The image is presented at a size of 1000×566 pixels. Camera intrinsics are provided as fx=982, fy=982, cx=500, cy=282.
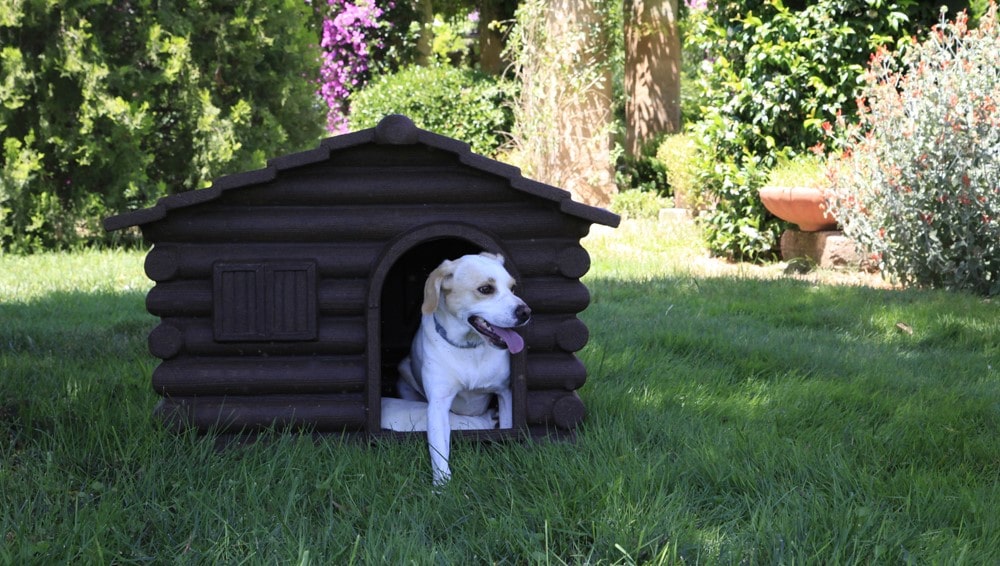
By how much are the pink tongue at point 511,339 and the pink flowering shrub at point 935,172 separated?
468 cm

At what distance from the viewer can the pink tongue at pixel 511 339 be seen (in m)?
3.81

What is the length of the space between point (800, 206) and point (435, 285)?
5.42 metres

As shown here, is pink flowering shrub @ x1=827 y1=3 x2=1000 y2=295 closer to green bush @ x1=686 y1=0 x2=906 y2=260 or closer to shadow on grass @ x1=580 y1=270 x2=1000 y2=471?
shadow on grass @ x1=580 y1=270 x2=1000 y2=471

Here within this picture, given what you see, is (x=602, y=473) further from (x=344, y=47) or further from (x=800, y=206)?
(x=344, y=47)

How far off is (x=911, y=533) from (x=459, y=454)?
1629 millimetres

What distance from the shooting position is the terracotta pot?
8.34m

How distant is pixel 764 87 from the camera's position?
918cm

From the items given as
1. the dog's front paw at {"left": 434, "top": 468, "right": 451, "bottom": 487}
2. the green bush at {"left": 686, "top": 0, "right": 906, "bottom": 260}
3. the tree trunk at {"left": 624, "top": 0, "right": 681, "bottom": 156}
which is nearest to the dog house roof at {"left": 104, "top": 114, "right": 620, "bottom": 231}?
the dog's front paw at {"left": 434, "top": 468, "right": 451, "bottom": 487}

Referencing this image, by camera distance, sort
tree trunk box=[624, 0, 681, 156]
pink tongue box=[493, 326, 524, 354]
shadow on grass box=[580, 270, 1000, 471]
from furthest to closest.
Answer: tree trunk box=[624, 0, 681, 156] → shadow on grass box=[580, 270, 1000, 471] → pink tongue box=[493, 326, 524, 354]

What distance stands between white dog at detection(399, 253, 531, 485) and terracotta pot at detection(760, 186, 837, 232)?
5.09 m

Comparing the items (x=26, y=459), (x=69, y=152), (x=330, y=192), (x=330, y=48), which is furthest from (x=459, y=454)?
(x=330, y=48)

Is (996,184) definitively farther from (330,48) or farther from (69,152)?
(330,48)

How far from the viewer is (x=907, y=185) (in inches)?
294

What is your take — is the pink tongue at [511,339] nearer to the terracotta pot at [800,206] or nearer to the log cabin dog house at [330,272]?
the log cabin dog house at [330,272]
